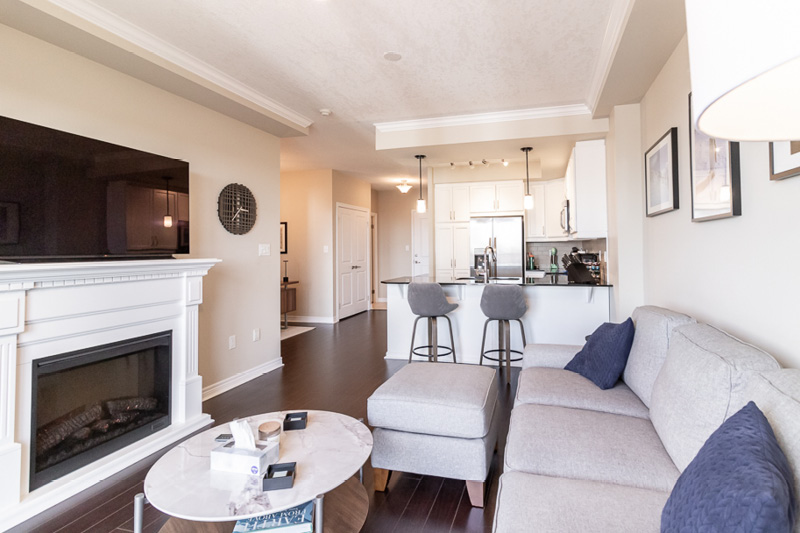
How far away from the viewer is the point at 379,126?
4461 millimetres

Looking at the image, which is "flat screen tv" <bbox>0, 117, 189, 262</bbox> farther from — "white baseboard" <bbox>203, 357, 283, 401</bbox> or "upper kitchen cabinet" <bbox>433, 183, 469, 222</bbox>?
"upper kitchen cabinet" <bbox>433, 183, 469, 222</bbox>

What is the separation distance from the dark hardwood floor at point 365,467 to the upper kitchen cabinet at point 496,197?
244cm

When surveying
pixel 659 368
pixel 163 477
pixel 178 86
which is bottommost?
pixel 163 477

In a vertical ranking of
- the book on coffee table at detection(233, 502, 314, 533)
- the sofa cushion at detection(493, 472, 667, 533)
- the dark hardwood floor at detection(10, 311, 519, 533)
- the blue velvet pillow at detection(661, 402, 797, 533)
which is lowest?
the dark hardwood floor at detection(10, 311, 519, 533)

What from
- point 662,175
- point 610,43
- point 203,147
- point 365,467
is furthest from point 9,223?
point 662,175

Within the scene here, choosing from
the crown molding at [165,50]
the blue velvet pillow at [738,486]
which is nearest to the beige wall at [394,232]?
the crown molding at [165,50]

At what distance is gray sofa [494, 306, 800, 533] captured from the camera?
41.3 inches

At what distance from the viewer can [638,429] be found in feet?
5.30

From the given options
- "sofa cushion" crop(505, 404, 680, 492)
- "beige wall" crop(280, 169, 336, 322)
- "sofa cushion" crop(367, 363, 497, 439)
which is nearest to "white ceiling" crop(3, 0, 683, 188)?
"sofa cushion" crop(505, 404, 680, 492)

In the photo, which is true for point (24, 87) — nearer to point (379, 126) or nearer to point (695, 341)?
point (379, 126)

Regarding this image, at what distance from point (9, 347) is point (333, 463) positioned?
1.66 metres

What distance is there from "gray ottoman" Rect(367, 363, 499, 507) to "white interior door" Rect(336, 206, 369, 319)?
5291mm

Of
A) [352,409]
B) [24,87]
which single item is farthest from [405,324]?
[24,87]

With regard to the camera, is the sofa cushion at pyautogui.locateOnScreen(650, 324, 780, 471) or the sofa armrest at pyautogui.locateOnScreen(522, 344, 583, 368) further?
the sofa armrest at pyautogui.locateOnScreen(522, 344, 583, 368)
